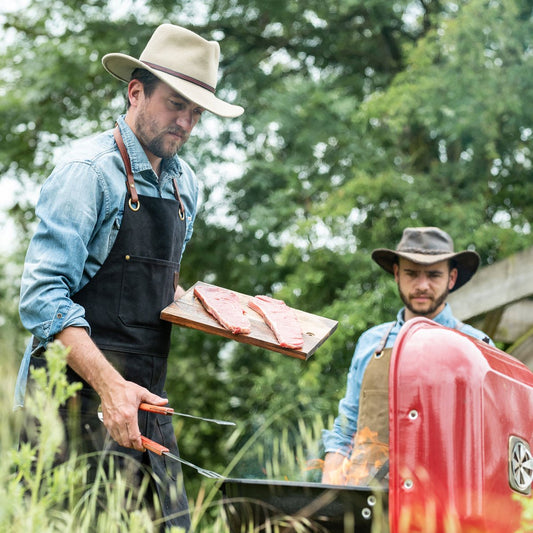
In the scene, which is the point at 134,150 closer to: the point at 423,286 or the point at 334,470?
the point at 334,470

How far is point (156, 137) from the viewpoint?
2531mm

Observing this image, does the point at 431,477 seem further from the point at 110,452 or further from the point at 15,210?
the point at 15,210

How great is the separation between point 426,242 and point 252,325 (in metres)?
1.80

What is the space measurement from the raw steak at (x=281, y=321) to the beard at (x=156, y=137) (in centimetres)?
55

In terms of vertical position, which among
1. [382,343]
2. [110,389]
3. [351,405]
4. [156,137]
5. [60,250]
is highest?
[156,137]

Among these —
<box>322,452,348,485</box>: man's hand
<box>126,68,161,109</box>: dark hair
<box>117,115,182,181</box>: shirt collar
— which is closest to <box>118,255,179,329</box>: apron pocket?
<box>117,115,182,181</box>: shirt collar

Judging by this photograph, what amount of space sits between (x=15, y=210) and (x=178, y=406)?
2.82m

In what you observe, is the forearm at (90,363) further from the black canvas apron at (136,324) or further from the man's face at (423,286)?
the man's face at (423,286)

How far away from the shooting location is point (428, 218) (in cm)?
682

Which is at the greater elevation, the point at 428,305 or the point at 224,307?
the point at 224,307

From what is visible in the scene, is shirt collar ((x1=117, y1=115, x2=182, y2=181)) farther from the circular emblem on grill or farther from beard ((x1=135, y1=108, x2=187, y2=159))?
the circular emblem on grill

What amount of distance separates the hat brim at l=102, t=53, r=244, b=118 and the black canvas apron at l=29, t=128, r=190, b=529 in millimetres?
237

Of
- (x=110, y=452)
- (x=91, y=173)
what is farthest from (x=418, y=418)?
(x=91, y=173)

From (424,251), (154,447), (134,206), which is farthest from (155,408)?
(424,251)
